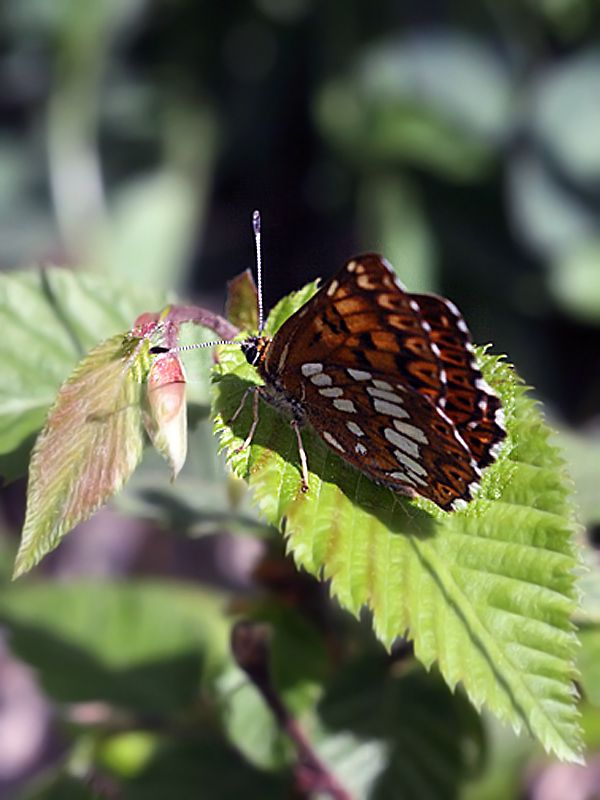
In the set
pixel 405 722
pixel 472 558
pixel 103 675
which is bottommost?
pixel 103 675

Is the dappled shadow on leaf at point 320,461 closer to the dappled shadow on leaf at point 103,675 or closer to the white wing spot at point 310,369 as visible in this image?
the white wing spot at point 310,369

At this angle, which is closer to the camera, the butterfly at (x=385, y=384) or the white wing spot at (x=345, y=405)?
the butterfly at (x=385, y=384)

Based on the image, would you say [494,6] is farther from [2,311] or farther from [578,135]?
[2,311]

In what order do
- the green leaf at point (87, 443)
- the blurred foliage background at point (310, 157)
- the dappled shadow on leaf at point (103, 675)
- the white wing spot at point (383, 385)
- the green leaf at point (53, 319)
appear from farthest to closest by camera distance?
the blurred foliage background at point (310, 157)
the dappled shadow on leaf at point (103, 675)
the green leaf at point (53, 319)
the white wing spot at point (383, 385)
the green leaf at point (87, 443)

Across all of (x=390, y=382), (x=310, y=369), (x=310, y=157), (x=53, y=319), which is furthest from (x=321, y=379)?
(x=310, y=157)

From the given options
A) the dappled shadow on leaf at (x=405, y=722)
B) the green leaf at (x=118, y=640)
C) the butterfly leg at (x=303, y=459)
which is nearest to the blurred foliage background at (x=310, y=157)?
the green leaf at (x=118, y=640)

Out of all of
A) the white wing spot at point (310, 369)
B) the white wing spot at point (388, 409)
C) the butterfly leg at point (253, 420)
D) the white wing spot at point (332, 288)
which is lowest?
the butterfly leg at point (253, 420)

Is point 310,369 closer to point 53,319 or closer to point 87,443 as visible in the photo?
point 87,443
